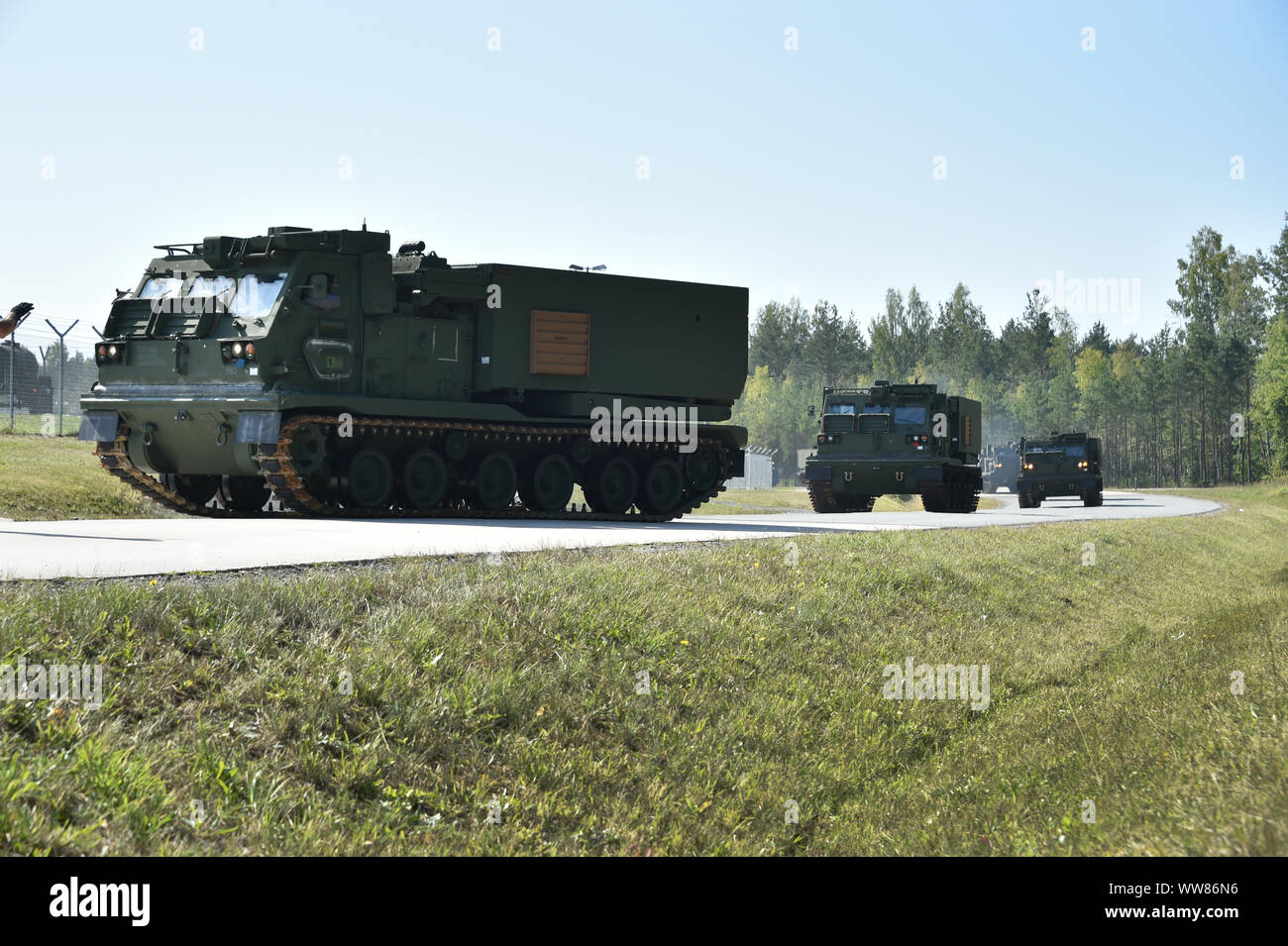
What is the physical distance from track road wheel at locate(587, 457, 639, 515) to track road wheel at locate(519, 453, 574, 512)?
707 millimetres

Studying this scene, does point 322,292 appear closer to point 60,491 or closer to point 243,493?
point 243,493

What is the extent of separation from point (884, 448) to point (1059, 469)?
48.5ft

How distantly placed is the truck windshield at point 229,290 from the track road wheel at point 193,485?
2659mm

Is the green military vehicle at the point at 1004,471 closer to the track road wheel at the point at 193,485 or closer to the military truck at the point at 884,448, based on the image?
the military truck at the point at 884,448

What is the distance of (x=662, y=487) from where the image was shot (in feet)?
75.9

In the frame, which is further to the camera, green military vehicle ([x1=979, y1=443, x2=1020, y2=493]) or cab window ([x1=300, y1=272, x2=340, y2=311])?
green military vehicle ([x1=979, y1=443, x2=1020, y2=493])

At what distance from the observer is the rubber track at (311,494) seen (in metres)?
18.1

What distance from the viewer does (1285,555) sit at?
29.2 meters

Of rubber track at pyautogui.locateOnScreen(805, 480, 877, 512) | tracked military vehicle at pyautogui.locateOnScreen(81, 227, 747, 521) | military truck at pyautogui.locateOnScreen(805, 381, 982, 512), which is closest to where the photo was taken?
tracked military vehicle at pyautogui.locateOnScreen(81, 227, 747, 521)

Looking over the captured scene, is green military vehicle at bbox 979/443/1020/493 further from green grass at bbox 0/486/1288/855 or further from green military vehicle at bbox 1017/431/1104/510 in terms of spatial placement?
green grass at bbox 0/486/1288/855

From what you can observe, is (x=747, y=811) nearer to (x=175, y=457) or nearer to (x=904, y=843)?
(x=904, y=843)

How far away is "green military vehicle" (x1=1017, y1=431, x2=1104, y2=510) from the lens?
4444 centimetres

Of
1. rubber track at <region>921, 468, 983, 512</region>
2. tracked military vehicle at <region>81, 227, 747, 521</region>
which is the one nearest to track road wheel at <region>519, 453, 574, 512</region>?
tracked military vehicle at <region>81, 227, 747, 521</region>
